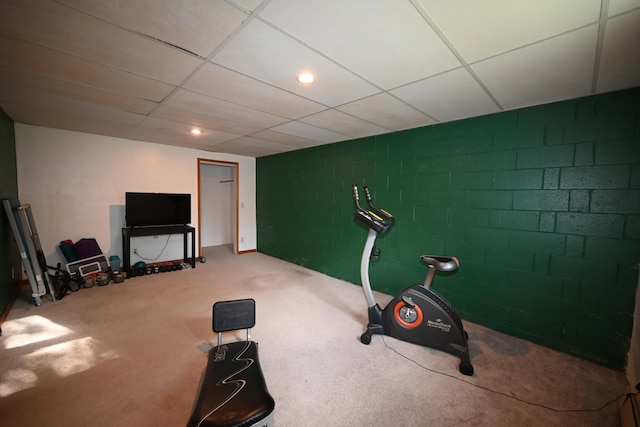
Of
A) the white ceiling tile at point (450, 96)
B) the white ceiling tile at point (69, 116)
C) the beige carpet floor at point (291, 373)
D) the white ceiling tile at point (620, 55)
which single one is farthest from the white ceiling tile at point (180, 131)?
the white ceiling tile at point (620, 55)

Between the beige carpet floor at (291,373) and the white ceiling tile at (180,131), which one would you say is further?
the white ceiling tile at (180,131)

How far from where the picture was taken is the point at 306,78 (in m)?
1.89

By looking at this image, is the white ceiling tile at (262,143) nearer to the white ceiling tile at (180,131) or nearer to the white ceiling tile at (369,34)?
the white ceiling tile at (180,131)

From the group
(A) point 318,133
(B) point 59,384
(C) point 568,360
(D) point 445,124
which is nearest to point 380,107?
(D) point 445,124

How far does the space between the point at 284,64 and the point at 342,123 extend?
1.45 m

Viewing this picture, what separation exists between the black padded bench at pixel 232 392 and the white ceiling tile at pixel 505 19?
2.20m

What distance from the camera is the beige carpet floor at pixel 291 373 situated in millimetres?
1531

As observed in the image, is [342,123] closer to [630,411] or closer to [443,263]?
[443,263]

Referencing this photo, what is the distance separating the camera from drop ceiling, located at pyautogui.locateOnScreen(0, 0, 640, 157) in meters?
1.21

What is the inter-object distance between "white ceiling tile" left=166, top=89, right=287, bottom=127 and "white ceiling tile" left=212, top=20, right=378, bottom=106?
0.72 metres

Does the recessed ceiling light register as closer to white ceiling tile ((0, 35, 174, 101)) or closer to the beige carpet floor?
white ceiling tile ((0, 35, 174, 101))

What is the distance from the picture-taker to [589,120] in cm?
206

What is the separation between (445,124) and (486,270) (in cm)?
171

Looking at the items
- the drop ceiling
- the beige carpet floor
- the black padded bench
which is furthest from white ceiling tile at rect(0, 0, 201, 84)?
the beige carpet floor
